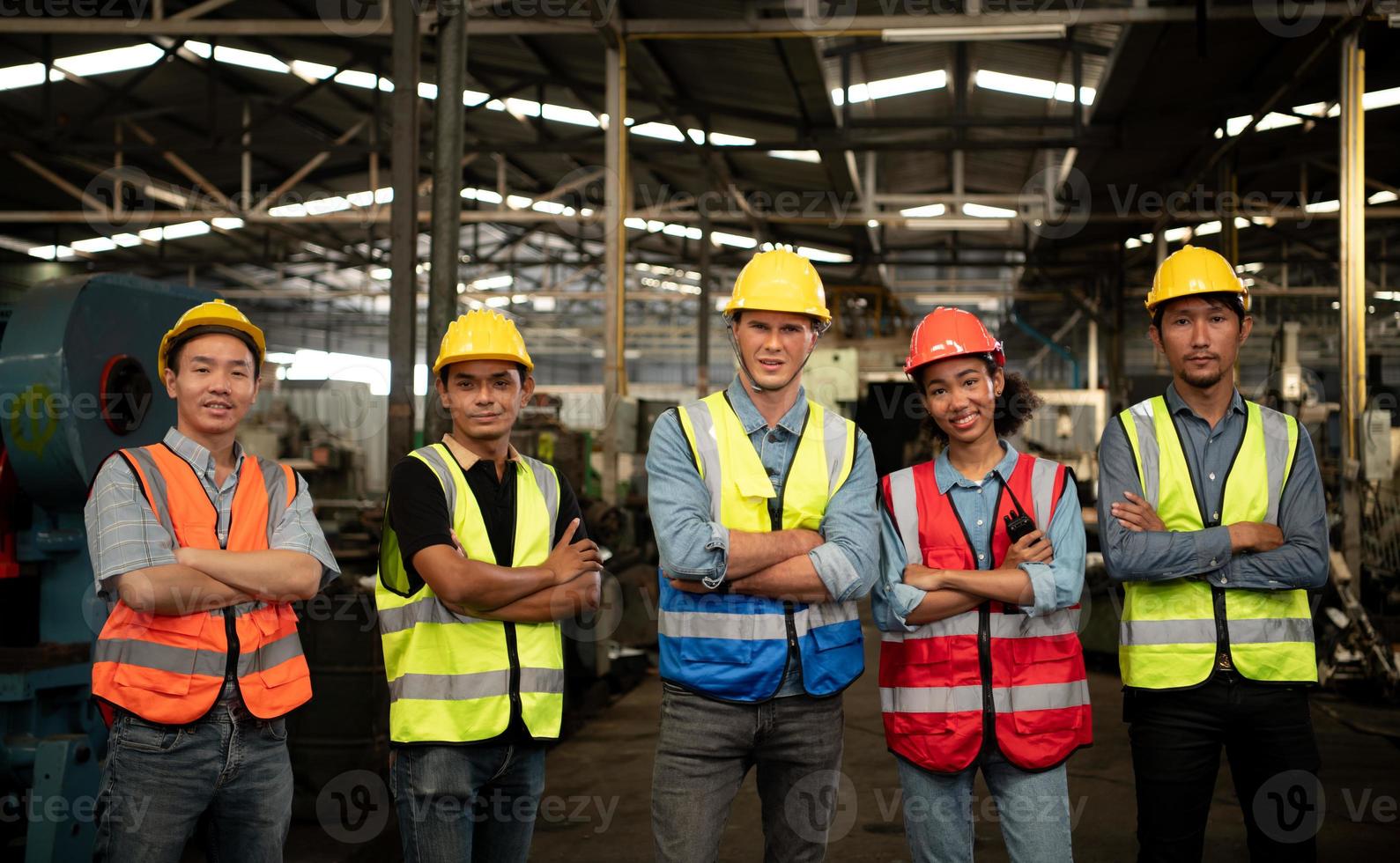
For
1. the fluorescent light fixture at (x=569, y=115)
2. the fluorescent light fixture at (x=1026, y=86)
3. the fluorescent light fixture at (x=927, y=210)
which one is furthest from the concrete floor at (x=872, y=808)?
the fluorescent light fixture at (x=927, y=210)

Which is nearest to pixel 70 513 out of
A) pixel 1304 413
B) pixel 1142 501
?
pixel 1142 501

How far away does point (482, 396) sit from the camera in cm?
275

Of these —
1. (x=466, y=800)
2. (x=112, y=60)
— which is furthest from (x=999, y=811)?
(x=112, y=60)

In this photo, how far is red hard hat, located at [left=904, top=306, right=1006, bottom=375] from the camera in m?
2.69

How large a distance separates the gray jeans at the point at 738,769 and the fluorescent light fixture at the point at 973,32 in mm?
6952

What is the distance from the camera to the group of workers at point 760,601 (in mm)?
2414

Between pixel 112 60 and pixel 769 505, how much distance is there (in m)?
12.1

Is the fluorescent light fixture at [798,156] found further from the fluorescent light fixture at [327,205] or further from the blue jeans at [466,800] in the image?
the blue jeans at [466,800]

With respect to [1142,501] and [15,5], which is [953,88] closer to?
[15,5]

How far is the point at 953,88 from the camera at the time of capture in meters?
11.4

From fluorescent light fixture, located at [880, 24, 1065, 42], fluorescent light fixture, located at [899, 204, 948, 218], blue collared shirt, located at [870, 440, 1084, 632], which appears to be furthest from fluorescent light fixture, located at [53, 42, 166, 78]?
blue collared shirt, located at [870, 440, 1084, 632]

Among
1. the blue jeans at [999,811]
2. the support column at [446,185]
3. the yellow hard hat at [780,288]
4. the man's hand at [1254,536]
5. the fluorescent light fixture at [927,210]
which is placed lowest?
the blue jeans at [999,811]

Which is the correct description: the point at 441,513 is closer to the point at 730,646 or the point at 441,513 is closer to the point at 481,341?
the point at 481,341

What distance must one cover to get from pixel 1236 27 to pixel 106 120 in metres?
12.0
